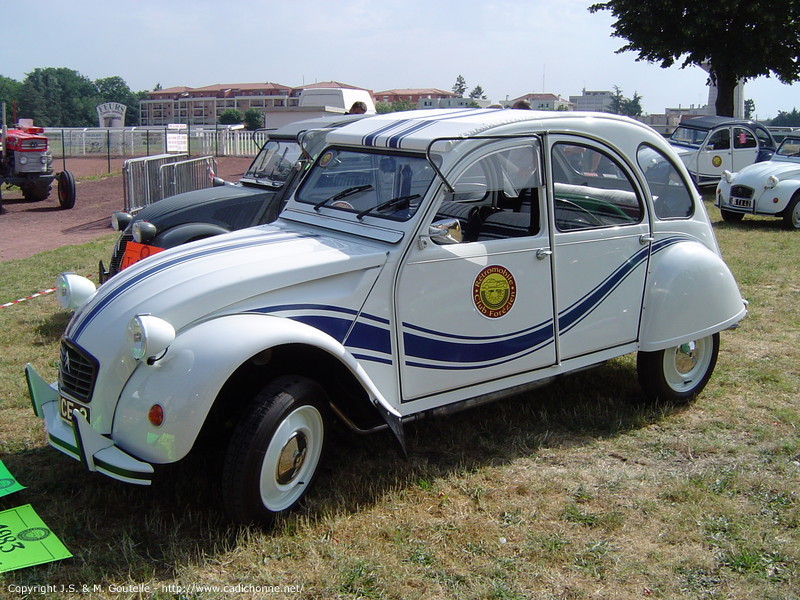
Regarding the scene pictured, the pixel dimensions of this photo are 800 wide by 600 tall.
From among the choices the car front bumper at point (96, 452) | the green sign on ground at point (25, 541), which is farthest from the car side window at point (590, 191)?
the green sign on ground at point (25, 541)

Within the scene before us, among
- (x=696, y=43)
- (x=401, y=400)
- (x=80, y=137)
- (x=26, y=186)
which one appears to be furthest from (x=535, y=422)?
(x=80, y=137)

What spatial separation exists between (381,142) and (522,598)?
2.59 m

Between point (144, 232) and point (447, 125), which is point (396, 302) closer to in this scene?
point (447, 125)

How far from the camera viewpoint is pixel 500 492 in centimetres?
410

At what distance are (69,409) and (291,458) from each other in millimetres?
1105

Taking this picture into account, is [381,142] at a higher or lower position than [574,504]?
higher

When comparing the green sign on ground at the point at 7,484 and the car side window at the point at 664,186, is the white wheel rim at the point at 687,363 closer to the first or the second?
the car side window at the point at 664,186

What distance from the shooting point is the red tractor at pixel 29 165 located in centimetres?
1684

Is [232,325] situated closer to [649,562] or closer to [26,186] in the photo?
[649,562]

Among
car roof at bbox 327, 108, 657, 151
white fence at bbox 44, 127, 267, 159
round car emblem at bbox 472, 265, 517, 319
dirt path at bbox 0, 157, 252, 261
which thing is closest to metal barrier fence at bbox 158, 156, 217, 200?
dirt path at bbox 0, 157, 252, 261

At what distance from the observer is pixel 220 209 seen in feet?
25.4

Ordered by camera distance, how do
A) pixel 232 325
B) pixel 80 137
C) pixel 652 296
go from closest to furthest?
1. pixel 232 325
2. pixel 652 296
3. pixel 80 137

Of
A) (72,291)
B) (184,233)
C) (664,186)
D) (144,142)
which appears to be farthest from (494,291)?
(144,142)

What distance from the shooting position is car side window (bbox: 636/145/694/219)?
5039 millimetres
